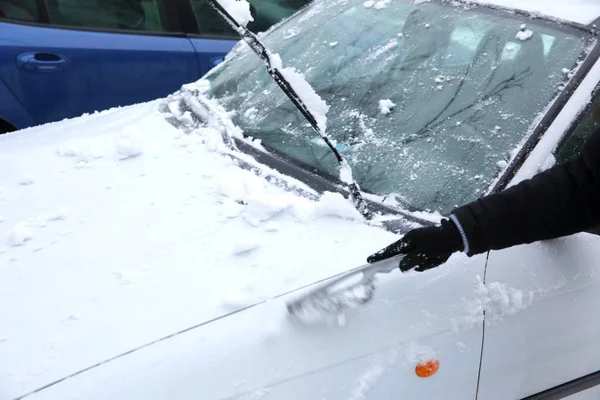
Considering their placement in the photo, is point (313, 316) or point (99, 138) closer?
point (313, 316)

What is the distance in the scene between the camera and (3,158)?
2242 millimetres

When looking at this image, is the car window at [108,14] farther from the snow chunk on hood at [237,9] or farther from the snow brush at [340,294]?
the snow brush at [340,294]

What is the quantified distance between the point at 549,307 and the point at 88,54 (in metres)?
2.95

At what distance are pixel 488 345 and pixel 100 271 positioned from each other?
3.12ft

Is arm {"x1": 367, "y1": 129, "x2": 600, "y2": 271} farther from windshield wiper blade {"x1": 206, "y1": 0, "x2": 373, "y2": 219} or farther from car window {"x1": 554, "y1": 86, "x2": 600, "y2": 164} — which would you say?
windshield wiper blade {"x1": 206, "y1": 0, "x2": 373, "y2": 219}

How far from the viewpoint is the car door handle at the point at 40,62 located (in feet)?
12.0

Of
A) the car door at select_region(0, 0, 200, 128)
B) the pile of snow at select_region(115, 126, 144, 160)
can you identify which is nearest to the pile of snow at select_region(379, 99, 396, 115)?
the pile of snow at select_region(115, 126, 144, 160)

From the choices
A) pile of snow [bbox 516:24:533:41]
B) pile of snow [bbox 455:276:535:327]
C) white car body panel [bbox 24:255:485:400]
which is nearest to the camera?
white car body panel [bbox 24:255:485:400]

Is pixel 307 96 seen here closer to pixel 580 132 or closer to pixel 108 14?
pixel 580 132

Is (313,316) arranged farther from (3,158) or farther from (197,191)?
(3,158)

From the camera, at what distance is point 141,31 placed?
3.98 metres

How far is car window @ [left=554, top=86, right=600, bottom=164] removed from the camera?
5.92 feet

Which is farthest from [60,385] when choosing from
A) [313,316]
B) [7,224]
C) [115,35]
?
[115,35]

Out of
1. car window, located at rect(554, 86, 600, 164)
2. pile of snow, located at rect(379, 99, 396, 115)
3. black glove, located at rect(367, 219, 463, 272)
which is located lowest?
black glove, located at rect(367, 219, 463, 272)
